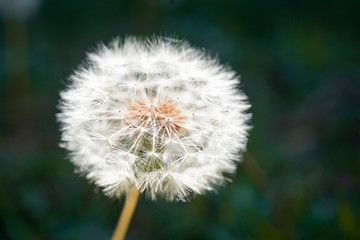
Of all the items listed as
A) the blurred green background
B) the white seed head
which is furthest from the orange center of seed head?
the blurred green background

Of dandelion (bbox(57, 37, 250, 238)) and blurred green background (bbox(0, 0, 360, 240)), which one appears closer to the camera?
dandelion (bbox(57, 37, 250, 238))

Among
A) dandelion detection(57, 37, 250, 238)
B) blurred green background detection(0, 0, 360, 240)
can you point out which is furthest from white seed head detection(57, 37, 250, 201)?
blurred green background detection(0, 0, 360, 240)

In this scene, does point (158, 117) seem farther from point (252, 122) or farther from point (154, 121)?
point (252, 122)

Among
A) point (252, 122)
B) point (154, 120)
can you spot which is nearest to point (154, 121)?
point (154, 120)

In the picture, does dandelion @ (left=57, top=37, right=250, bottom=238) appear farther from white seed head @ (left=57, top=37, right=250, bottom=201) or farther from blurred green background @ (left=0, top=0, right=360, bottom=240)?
blurred green background @ (left=0, top=0, right=360, bottom=240)

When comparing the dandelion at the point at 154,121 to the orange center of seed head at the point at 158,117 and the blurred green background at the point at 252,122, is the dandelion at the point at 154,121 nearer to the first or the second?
Answer: the orange center of seed head at the point at 158,117

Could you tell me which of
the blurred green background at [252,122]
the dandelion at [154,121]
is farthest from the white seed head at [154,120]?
the blurred green background at [252,122]
